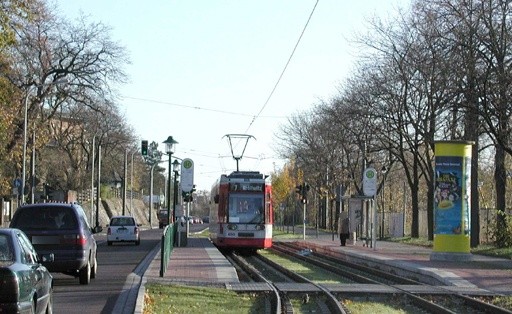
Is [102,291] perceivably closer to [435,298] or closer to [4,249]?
[435,298]

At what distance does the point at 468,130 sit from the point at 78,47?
25.8 m

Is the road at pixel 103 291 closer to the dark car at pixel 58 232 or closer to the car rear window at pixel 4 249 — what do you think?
the dark car at pixel 58 232

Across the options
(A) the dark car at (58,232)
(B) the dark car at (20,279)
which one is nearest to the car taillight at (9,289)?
(B) the dark car at (20,279)

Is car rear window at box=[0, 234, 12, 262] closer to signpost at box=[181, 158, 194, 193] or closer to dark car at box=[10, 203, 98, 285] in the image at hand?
dark car at box=[10, 203, 98, 285]

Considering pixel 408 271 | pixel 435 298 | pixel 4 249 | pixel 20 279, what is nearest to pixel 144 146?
pixel 408 271

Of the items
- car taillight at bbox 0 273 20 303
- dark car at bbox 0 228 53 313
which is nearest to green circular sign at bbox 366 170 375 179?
dark car at bbox 0 228 53 313

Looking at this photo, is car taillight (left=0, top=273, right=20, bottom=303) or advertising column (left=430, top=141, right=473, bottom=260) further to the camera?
advertising column (left=430, top=141, right=473, bottom=260)

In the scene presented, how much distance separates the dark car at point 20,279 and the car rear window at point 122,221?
3519 cm

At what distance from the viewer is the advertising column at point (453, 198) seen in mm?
35438

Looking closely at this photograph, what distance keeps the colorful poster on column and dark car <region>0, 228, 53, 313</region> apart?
76.6 feet

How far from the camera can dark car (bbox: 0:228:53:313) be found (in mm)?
11438

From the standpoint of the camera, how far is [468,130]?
42781mm

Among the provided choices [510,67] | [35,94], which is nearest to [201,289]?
[510,67]

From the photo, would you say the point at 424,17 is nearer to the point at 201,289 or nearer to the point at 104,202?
the point at 201,289
